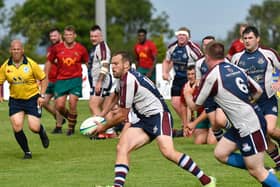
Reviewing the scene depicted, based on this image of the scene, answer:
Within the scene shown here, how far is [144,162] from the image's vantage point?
15.1 m

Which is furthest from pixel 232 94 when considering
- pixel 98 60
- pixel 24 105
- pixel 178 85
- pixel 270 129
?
pixel 178 85

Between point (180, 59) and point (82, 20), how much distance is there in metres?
68.2

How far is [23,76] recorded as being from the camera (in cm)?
1587

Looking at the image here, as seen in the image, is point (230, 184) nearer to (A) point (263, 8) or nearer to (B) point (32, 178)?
(B) point (32, 178)

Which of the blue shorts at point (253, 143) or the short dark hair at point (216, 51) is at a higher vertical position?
the short dark hair at point (216, 51)

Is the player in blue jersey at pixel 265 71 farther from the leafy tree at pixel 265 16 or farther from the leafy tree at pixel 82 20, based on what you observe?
the leafy tree at pixel 265 16

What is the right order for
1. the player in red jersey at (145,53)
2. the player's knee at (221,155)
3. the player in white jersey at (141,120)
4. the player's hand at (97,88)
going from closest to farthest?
the player's knee at (221,155) < the player in white jersey at (141,120) < the player's hand at (97,88) < the player in red jersey at (145,53)

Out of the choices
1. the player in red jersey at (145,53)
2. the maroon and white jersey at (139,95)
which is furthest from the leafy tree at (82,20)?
the maroon and white jersey at (139,95)

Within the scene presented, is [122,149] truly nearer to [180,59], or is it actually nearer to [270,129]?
[270,129]

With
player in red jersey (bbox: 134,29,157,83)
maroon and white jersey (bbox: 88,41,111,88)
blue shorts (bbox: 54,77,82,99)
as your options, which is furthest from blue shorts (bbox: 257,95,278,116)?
player in red jersey (bbox: 134,29,157,83)

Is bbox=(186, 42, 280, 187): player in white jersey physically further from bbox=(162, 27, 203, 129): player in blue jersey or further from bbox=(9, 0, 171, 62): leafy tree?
bbox=(9, 0, 171, 62): leafy tree

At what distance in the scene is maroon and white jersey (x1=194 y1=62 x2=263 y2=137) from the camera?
11070 mm

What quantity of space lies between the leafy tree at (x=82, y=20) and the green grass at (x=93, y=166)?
173 ft

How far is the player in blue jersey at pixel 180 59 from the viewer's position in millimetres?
19891
